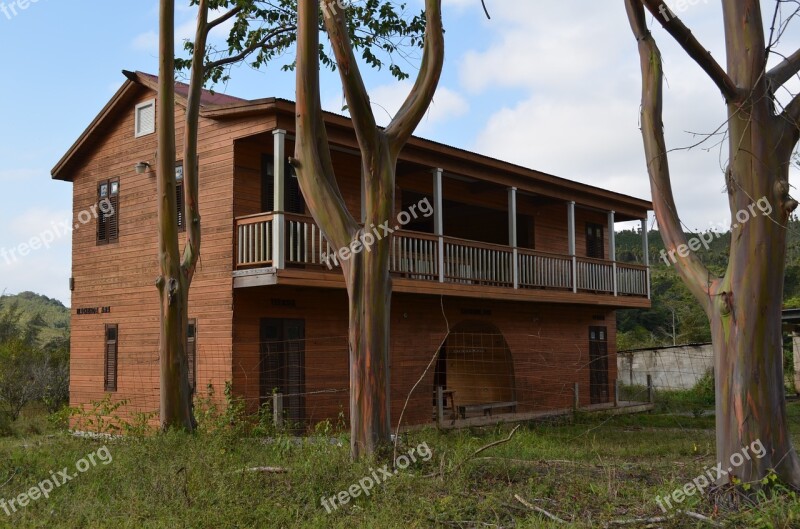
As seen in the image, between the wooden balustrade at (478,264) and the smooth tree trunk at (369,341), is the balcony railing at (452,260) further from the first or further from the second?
the smooth tree trunk at (369,341)

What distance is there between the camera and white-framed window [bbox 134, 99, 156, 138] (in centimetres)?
1694

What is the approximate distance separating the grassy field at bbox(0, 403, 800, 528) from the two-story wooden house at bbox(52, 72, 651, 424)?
422 cm

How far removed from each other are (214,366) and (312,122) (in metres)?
6.76

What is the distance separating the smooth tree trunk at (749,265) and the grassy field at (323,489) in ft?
1.75

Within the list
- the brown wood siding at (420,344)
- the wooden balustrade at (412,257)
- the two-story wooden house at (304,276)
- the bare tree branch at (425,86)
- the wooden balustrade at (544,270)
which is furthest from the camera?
the wooden balustrade at (544,270)

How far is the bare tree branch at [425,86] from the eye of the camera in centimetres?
952

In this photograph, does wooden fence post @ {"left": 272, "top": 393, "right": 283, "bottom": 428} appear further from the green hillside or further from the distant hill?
the distant hill

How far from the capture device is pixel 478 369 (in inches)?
874

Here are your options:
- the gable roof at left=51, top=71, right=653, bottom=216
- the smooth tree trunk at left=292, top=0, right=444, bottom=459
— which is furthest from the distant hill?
the smooth tree trunk at left=292, top=0, right=444, bottom=459

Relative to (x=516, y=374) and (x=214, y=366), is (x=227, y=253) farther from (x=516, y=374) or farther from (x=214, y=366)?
(x=516, y=374)

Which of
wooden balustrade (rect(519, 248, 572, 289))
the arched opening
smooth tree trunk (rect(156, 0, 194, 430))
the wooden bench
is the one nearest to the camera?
smooth tree trunk (rect(156, 0, 194, 430))

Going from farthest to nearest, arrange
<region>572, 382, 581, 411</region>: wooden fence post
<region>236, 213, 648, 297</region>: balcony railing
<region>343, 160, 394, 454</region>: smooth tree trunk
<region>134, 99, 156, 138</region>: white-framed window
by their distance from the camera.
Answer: <region>572, 382, 581, 411</region>: wooden fence post → <region>134, 99, 156, 138</region>: white-framed window → <region>236, 213, 648, 297</region>: balcony railing → <region>343, 160, 394, 454</region>: smooth tree trunk
